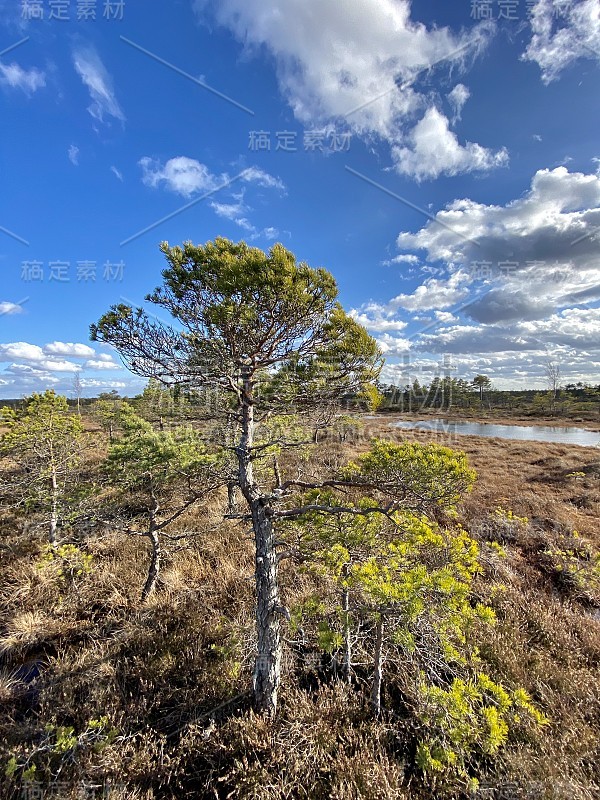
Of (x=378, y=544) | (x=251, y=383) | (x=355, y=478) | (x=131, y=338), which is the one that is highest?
(x=131, y=338)

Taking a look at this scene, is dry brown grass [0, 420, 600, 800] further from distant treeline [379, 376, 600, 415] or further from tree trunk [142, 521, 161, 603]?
distant treeline [379, 376, 600, 415]

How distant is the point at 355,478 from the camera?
3.35 metres

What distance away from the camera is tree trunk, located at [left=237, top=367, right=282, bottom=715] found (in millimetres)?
3031

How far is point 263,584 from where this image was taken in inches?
119

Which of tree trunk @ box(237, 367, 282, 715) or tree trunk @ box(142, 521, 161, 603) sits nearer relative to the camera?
tree trunk @ box(237, 367, 282, 715)

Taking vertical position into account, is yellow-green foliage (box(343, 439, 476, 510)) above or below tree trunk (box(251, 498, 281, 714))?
above

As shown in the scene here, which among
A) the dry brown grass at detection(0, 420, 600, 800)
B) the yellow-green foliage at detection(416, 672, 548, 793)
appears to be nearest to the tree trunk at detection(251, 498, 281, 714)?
the dry brown grass at detection(0, 420, 600, 800)

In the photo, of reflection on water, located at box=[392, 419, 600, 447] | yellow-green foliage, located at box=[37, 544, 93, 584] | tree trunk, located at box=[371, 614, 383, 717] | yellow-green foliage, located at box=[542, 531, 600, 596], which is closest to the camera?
tree trunk, located at box=[371, 614, 383, 717]

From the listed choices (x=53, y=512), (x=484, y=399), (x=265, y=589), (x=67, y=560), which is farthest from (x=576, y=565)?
(x=484, y=399)

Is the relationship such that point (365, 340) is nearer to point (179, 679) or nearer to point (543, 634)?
point (179, 679)

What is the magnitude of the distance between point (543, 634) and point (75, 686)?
6560mm

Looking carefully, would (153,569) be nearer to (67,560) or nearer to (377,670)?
(67,560)

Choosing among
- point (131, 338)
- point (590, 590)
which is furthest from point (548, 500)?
point (131, 338)

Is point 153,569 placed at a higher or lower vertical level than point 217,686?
higher
